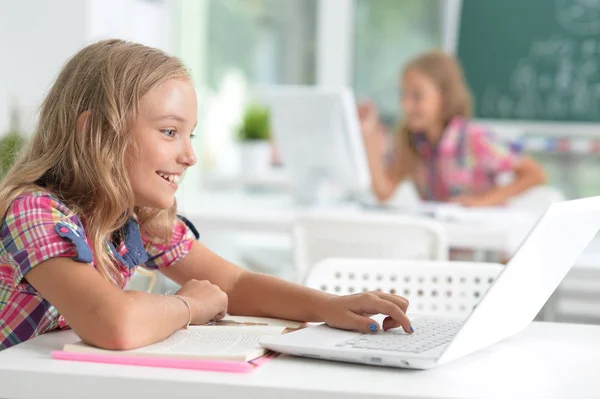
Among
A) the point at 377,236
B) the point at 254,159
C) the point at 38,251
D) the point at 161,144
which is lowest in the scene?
the point at 254,159

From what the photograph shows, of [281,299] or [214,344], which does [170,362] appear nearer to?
[214,344]

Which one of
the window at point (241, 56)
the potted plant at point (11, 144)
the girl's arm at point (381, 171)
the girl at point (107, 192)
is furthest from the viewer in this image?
the window at point (241, 56)

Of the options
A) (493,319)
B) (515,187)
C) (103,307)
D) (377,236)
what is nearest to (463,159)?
(515,187)

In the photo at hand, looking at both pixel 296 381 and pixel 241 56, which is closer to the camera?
pixel 296 381

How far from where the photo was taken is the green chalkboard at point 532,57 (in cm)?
478

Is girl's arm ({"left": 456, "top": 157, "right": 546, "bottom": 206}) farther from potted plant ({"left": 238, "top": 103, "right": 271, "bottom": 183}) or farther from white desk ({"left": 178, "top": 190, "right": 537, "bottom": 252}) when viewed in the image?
potted plant ({"left": 238, "top": 103, "right": 271, "bottom": 183})

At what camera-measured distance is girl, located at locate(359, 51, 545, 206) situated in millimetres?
3594

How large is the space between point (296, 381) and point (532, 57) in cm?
423

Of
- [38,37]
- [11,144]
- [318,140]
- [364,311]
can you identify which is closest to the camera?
[364,311]

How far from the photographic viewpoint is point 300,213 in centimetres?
258

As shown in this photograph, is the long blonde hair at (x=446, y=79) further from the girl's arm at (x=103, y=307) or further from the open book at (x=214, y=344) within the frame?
the girl's arm at (x=103, y=307)

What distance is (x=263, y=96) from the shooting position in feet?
11.4

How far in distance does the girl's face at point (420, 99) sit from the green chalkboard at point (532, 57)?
139cm

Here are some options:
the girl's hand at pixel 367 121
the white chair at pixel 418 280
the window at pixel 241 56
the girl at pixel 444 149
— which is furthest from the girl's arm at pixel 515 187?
the window at pixel 241 56
